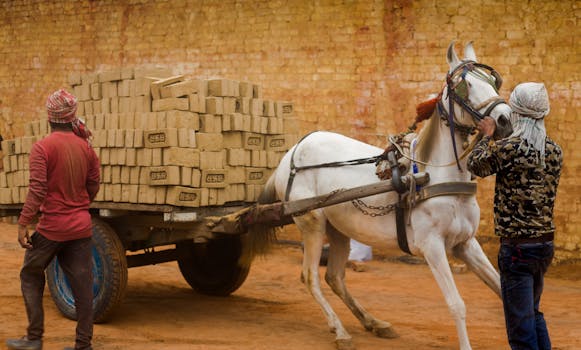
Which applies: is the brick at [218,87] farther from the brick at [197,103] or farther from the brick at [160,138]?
the brick at [160,138]

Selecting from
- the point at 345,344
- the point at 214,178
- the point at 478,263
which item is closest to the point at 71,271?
the point at 214,178

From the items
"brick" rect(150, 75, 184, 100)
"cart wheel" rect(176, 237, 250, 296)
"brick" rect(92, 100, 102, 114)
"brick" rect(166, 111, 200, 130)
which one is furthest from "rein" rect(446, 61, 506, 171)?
"brick" rect(92, 100, 102, 114)

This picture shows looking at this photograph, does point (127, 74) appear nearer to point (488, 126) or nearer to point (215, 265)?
point (215, 265)

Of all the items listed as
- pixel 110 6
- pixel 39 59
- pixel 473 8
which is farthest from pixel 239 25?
pixel 39 59

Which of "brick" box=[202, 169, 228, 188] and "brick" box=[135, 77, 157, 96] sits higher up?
"brick" box=[135, 77, 157, 96]

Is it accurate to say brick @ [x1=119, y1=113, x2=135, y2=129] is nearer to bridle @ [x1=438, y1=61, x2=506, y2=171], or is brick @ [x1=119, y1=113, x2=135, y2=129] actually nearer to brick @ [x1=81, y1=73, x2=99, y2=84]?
brick @ [x1=81, y1=73, x2=99, y2=84]

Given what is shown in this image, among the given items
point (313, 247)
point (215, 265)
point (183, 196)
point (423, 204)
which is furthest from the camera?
point (215, 265)

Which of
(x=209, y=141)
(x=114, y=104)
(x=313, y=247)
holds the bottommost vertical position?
(x=313, y=247)

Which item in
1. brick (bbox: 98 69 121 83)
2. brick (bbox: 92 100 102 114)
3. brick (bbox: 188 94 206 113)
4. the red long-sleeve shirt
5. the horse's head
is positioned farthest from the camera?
brick (bbox: 92 100 102 114)

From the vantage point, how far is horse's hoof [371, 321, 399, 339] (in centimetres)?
672

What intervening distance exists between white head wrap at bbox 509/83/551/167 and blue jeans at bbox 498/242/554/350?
0.55 m

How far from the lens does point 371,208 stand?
20.2 feet

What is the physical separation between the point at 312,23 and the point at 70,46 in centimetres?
573

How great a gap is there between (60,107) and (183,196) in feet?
4.52
